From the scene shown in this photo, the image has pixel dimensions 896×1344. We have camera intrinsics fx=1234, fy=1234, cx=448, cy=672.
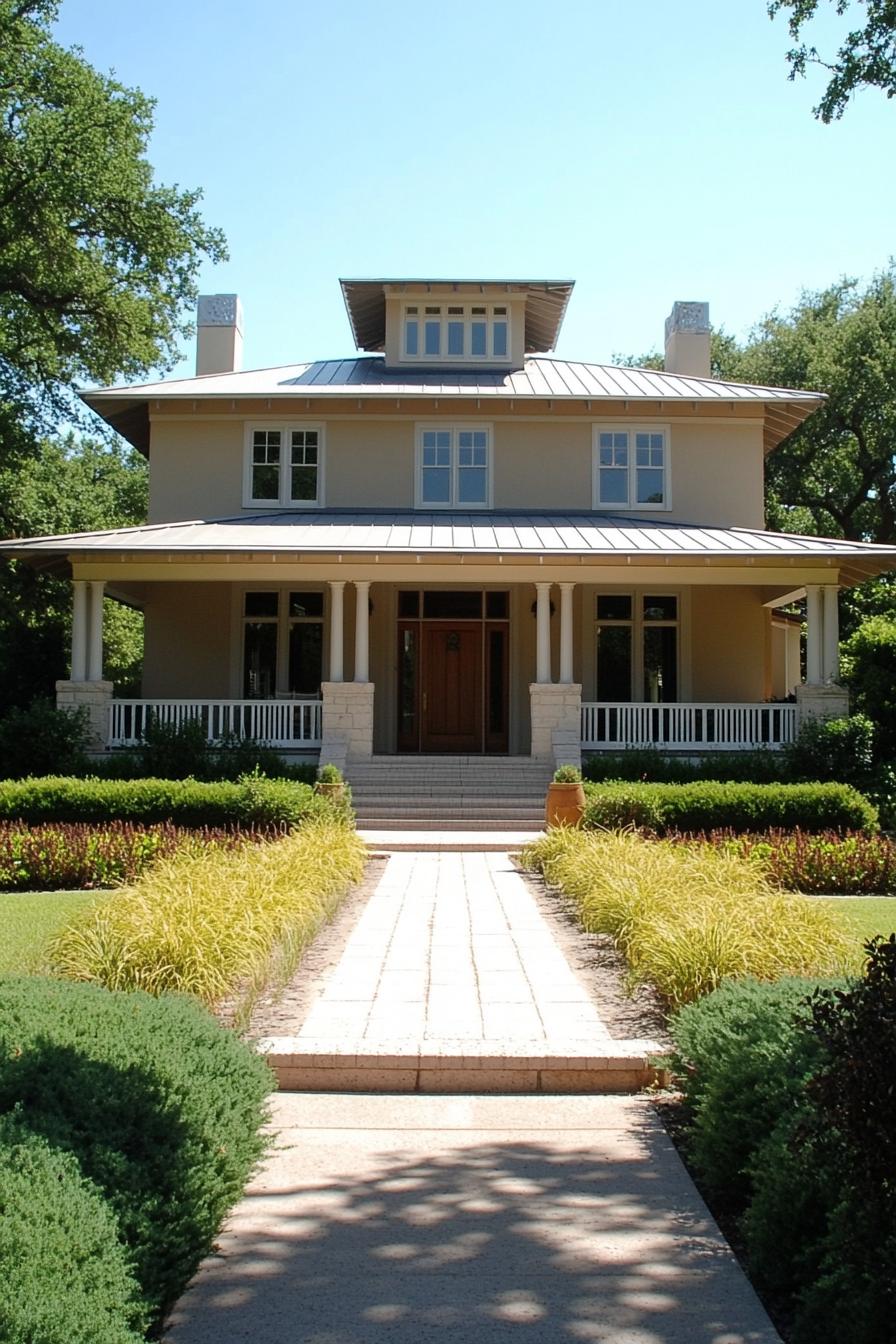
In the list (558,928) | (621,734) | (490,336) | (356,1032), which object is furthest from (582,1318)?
(490,336)

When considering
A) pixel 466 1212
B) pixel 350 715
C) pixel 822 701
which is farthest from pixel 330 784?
pixel 466 1212

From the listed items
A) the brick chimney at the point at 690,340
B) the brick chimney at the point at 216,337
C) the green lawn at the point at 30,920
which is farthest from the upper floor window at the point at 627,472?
the green lawn at the point at 30,920

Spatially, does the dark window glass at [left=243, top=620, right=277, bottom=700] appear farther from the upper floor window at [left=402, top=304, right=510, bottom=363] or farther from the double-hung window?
the upper floor window at [left=402, top=304, right=510, bottom=363]

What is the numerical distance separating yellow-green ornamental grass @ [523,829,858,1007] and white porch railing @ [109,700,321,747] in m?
9.20

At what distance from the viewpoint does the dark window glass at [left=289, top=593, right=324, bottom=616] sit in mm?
23250

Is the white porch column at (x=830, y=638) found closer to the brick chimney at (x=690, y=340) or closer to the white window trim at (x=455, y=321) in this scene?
the brick chimney at (x=690, y=340)

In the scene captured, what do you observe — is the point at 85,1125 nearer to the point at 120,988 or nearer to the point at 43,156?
the point at 120,988

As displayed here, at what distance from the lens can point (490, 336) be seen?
25.5 m

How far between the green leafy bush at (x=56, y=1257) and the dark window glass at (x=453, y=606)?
64.8ft

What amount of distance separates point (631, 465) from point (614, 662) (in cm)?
383

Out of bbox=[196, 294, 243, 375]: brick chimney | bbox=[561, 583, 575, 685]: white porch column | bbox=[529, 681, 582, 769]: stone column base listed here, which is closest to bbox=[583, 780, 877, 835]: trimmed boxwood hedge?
bbox=[529, 681, 582, 769]: stone column base

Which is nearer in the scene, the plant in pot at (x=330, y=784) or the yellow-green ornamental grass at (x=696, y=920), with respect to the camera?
the yellow-green ornamental grass at (x=696, y=920)

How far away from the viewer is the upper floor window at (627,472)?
23719mm

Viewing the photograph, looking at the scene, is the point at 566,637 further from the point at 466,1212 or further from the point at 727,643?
the point at 466,1212
